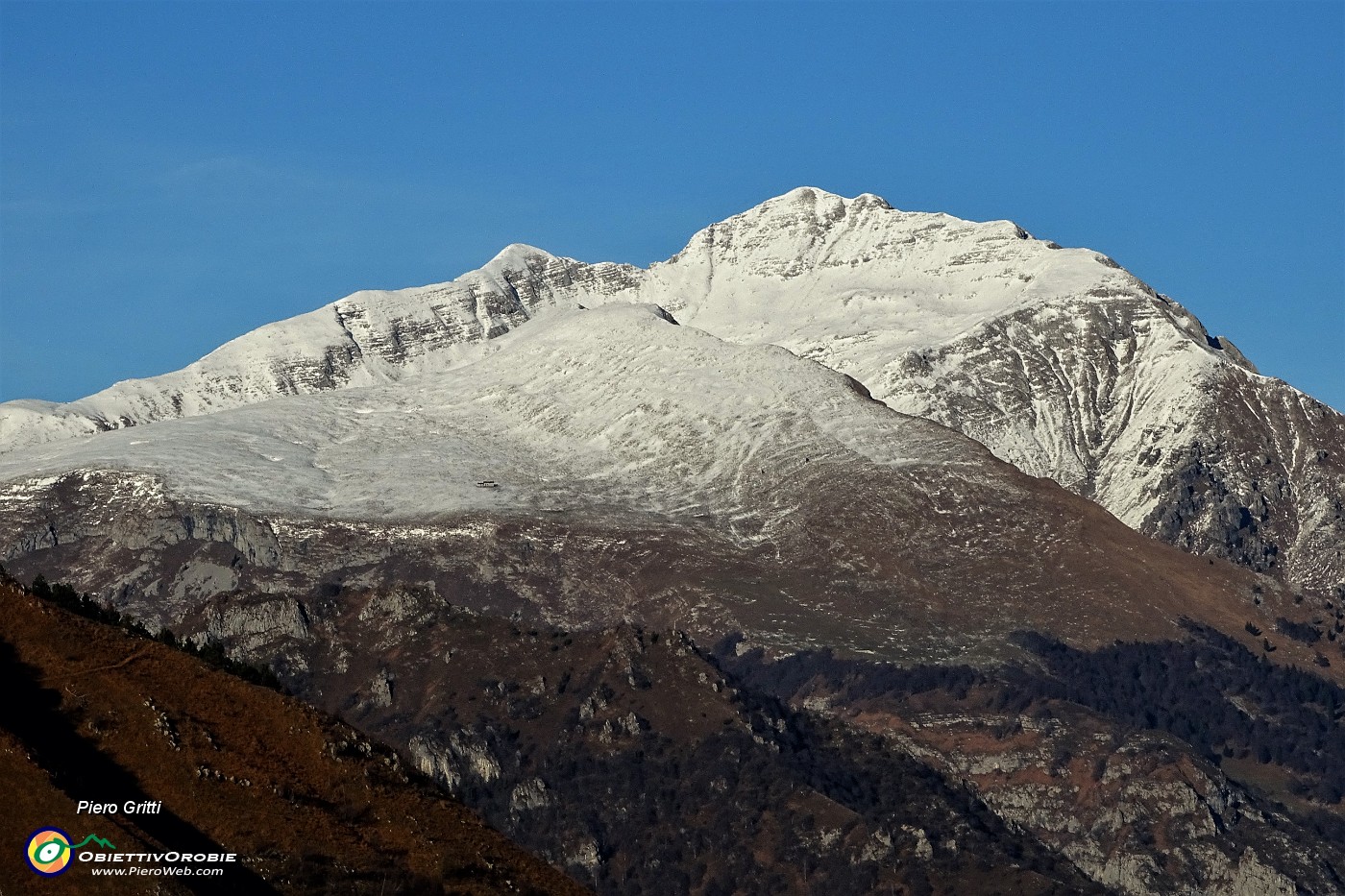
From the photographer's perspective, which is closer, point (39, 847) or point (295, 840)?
point (39, 847)

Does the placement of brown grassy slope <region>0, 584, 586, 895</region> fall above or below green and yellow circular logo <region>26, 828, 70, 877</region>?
above

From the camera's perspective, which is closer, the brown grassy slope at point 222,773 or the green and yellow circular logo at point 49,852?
the green and yellow circular logo at point 49,852

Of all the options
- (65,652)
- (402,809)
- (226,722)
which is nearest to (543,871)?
(402,809)

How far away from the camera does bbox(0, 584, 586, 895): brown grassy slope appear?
113938mm

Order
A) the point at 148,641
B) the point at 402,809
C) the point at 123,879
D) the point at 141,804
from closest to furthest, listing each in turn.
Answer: the point at 123,879
the point at 141,804
the point at 402,809
the point at 148,641

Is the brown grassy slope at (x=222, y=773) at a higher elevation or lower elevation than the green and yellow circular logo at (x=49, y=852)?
higher

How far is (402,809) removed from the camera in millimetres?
125312

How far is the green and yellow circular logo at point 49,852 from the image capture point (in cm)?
10369

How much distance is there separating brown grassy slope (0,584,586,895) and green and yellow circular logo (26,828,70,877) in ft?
5.85

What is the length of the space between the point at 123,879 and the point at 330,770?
75.1ft

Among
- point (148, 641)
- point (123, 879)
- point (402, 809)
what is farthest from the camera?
point (148, 641)

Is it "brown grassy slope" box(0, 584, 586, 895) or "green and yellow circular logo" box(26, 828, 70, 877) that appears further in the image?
"brown grassy slope" box(0, 584, 586, 895)

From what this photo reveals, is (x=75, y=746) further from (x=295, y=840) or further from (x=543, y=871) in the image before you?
(x=543, y=871)

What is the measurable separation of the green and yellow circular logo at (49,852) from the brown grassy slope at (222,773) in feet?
5.85
